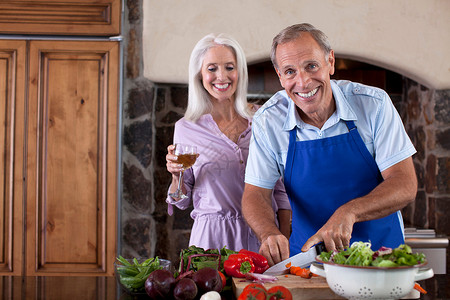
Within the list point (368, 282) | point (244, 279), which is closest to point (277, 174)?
point (244, 279)

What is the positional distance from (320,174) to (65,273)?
2245 millimetres

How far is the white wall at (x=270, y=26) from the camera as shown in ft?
11.7

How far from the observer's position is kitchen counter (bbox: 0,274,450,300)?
154 cm

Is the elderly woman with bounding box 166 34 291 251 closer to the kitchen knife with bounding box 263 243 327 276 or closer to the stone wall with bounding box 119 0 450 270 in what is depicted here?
the kitchen knife with bounding box 263 243 327 276

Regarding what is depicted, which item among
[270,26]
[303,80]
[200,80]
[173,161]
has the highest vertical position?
[270,26]

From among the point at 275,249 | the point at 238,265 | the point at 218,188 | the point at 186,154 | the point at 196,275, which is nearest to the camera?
Result: the point at 196,275

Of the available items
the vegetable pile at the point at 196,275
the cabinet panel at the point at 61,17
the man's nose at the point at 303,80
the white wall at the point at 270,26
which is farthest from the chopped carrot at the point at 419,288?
the cabinet panel at the point at 61,17

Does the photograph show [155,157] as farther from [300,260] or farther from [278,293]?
[278,293]

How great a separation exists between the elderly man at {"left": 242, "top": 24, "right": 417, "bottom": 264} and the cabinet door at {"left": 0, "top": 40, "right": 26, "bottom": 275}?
208 centimetres

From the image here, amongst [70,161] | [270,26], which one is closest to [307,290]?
[270,26]

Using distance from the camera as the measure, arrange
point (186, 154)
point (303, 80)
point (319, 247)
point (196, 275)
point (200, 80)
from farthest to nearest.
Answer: point (200, 80), point (186, 154), point (303, 80), point (319, 247), point (196, 275)

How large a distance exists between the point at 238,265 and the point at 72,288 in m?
0.54

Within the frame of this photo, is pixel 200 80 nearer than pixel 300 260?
No

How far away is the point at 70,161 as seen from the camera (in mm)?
3637
